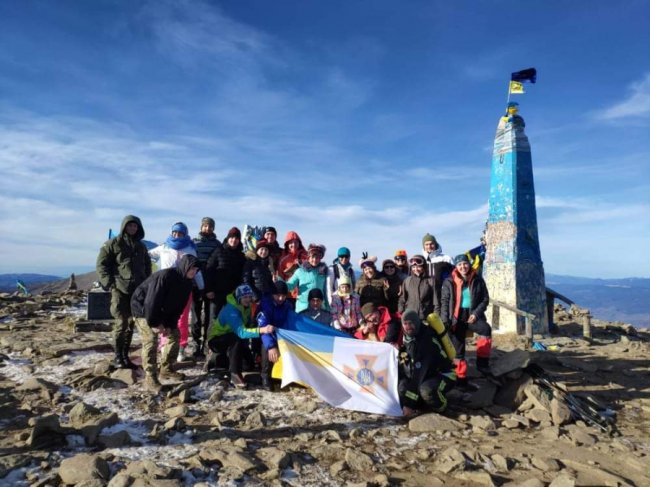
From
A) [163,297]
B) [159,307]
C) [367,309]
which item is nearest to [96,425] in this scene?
[159,307]

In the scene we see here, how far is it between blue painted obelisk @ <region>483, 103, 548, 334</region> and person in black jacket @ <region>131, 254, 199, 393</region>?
9.16 m

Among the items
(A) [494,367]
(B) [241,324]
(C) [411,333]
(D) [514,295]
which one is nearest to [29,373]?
(B) [241,324]

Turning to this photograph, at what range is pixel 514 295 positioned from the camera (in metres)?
12.0

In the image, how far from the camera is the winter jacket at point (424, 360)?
606 cm

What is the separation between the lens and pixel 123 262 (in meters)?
6.64

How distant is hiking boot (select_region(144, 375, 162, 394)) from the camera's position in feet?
19.7

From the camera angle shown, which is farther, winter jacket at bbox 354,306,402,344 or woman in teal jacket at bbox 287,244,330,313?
woman in teal jacket at bbox 287,244,330,313

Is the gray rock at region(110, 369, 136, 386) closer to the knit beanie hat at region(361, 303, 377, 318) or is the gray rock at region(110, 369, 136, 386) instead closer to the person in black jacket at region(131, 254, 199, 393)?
the person in black jacket at region(131, 254, 199, 393)

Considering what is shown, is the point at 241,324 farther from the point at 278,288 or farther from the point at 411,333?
the point at 411,333

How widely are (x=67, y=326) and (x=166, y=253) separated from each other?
6422mm

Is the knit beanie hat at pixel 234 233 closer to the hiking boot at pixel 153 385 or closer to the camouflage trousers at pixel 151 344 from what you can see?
the camouflage trousers at pixel 151 344

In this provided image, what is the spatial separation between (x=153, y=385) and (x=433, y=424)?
374 cm

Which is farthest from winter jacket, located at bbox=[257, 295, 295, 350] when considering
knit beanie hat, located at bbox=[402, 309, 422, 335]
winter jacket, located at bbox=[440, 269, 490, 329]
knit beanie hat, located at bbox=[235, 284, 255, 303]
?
winter jacket, located at bbox=[440, 269, 490, 329]

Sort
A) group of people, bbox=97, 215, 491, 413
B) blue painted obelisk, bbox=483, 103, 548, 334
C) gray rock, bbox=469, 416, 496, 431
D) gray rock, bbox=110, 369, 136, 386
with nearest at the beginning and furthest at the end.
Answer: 1. gray rock, bbox=469, 416, 496, 431
2. group of people, bbox=97, 215, 491, 413
3. gray rock, bbox=110, 369, 136, 386
4. blue painted obelisk, bbox=483, 103, 548, 334
